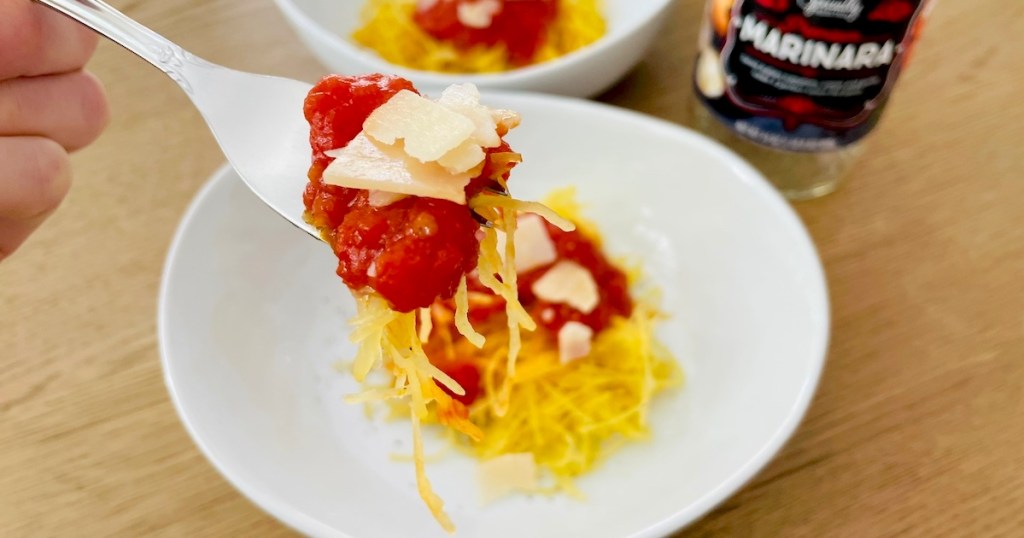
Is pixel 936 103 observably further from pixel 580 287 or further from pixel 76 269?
pixel 76 269

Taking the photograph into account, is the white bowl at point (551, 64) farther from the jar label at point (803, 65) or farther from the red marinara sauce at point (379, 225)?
the red marinara sauce at point (379, 225)

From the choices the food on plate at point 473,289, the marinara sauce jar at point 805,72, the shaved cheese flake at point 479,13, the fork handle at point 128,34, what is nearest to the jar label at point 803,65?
the marinara sauce jar at point 805,72

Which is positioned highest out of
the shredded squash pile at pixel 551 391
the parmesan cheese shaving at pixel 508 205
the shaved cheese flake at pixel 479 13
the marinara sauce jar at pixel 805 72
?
the parmesan cheese shaving at pixel 508 205

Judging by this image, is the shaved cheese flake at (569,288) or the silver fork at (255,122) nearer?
the silver fork at (255,122)

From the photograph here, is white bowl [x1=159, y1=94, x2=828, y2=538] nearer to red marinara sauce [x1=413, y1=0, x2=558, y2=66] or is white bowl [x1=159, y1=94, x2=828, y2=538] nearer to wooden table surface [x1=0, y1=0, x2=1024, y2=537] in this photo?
wooden table surface [x1=0, y1=0, x2=1024, y2=537]

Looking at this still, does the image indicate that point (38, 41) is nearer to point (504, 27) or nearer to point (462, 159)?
point (462, 159)

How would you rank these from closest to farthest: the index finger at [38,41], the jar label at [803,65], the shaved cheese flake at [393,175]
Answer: the shaved cheese flake at [393,175], the index finger at [38,41], the jar label at [803,65]
